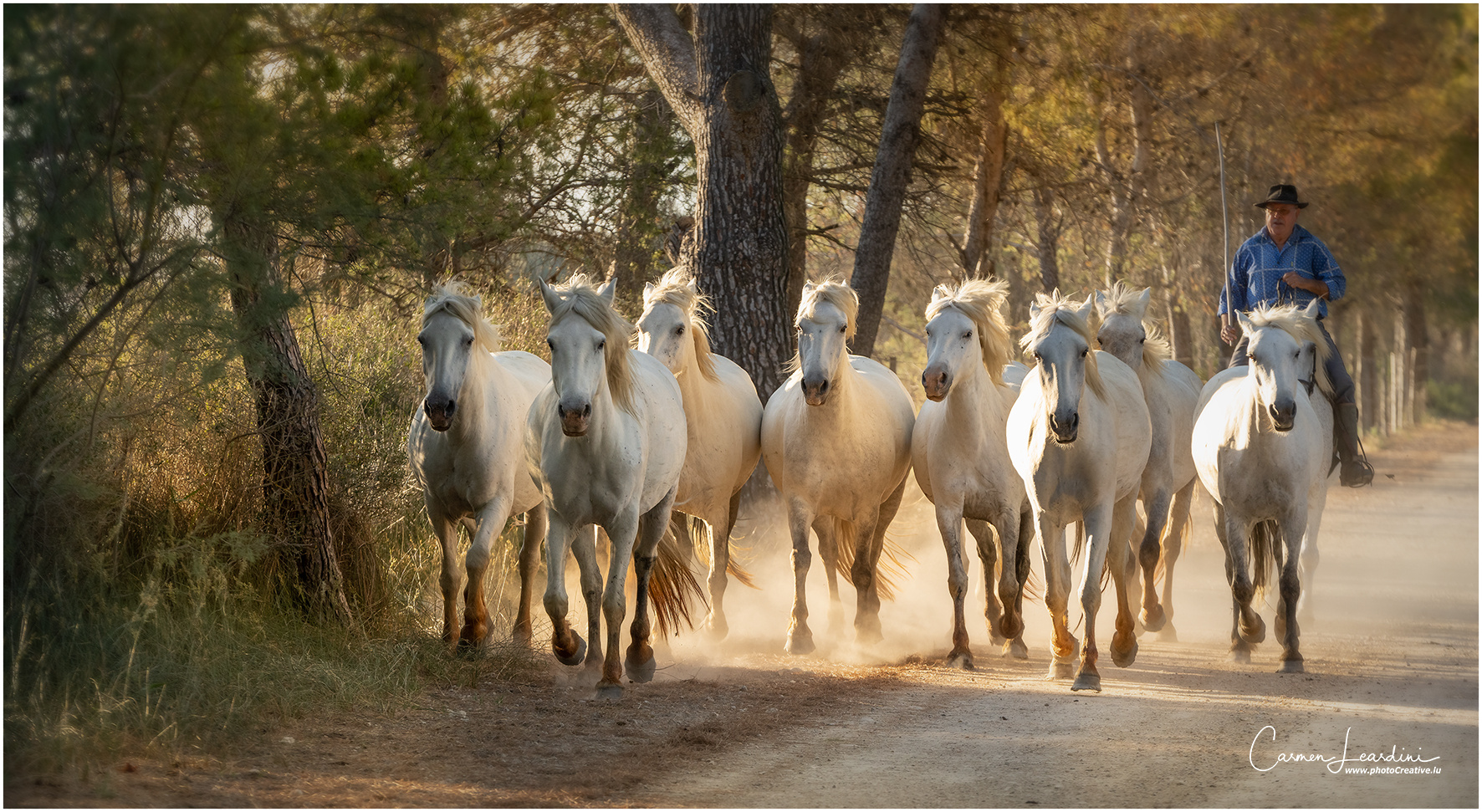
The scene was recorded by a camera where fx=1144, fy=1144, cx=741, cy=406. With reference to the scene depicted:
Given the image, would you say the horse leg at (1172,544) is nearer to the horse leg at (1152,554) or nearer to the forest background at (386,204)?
the horse leg at (1152,554)

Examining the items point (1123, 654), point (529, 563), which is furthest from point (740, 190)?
point (1123, 654)

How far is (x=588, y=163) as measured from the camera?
1195 cm

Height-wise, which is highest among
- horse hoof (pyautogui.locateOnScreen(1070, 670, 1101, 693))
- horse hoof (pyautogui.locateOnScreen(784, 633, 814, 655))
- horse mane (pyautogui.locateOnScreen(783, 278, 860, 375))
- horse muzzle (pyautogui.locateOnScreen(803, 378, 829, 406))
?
horse mane (pyautogui.locateOnScreen(783, 278, 860, 375))

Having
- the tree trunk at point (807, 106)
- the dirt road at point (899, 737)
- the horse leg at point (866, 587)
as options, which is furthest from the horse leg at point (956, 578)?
the tree trunk at point (807, 106)

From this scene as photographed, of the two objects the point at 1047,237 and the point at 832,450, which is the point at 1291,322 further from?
the point at 1047,237

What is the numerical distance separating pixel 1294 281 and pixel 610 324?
5167mm

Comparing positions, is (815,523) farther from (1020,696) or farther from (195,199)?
(195,199)

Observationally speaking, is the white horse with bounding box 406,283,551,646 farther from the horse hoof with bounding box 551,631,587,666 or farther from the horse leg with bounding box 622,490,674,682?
the horse leg with bounding box 622,490,674,682

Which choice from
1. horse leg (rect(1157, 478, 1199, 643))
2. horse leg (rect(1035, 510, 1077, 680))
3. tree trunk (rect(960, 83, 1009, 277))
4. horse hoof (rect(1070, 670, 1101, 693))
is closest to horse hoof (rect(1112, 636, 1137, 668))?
horse leg (rect(1035, 510, 1077, 680))

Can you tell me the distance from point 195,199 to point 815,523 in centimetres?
442

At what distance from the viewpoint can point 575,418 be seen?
5180 millimetres

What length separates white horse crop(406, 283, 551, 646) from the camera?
574 centimetres

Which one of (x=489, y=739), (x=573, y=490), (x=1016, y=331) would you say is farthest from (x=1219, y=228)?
(x=489, y=739)

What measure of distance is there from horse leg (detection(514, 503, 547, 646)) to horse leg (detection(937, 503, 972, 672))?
2448mm
